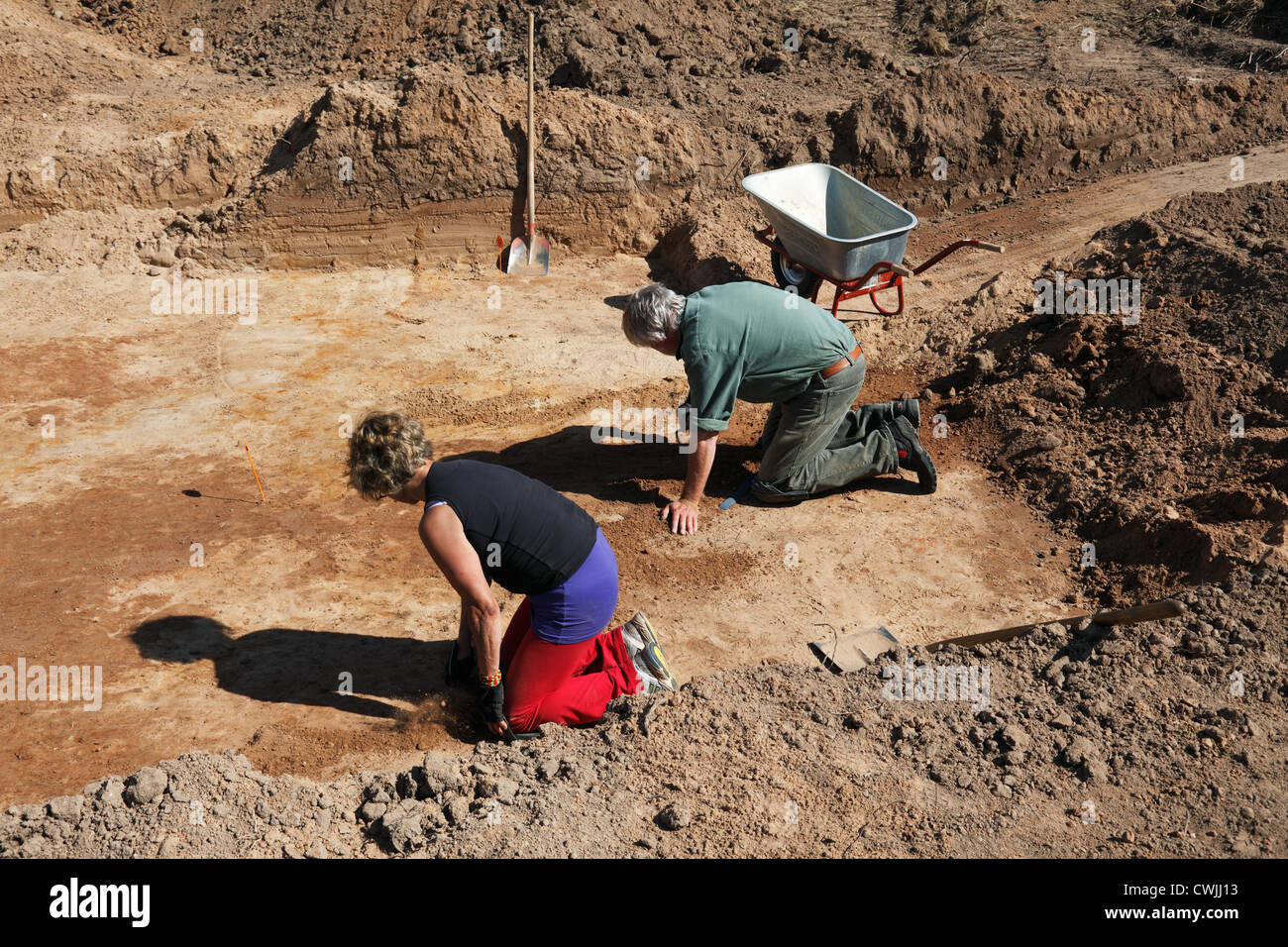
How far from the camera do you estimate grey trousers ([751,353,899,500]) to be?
5.39 metres

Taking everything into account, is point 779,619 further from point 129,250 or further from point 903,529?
point 129,250

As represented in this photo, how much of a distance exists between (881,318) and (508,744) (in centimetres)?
512

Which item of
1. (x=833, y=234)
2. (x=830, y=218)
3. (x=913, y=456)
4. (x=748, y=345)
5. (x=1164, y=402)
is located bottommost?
(x=913, y=456)

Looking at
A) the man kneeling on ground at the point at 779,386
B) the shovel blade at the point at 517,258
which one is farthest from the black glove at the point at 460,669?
the shovel blade at the point at 517,258

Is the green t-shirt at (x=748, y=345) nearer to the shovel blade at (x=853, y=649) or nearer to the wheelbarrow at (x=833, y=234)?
the shovel blade at (x=853, y=649)

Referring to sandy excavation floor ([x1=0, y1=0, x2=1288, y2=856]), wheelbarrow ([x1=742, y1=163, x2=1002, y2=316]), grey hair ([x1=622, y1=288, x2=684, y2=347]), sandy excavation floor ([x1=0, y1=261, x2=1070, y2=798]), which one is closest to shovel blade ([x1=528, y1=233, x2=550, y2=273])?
sandy excavation floor ([x1=0, y1=0, x2=1288, y2=856])

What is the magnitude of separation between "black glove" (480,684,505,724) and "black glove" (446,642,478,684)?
39 centimetres

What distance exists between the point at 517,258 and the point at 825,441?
4.19 m

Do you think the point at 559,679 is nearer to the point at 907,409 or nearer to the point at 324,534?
the point at 324,534

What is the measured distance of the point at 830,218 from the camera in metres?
7.79

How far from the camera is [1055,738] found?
373 centimetres

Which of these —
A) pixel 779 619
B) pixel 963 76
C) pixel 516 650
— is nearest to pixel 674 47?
pixel 963 76

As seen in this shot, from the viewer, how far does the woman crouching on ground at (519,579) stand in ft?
11.3

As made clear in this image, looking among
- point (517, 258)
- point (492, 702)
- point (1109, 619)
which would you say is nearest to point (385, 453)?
point (492, 702)
